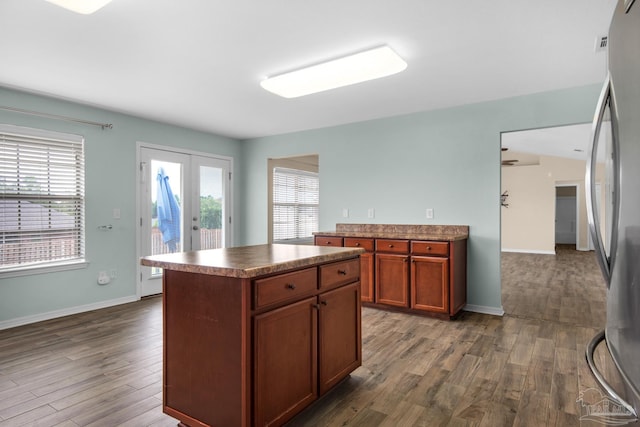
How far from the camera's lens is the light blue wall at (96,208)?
3631 mm

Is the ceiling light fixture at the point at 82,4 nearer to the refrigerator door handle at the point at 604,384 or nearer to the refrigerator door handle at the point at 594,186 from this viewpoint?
the refrigerator door handle at the point at 594,186

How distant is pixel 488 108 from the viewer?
3969 millimetres

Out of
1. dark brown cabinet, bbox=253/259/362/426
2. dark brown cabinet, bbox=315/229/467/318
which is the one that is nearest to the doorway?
dark brown cabinet, bbox=315/229/467/318

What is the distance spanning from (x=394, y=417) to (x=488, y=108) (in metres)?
3.29

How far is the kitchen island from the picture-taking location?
1.64m

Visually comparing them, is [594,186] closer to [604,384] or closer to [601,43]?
[604,384]

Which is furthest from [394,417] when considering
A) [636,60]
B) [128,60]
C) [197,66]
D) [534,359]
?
[128,60]

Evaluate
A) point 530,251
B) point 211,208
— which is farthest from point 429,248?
point 530,251

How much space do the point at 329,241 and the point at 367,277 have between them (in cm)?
62

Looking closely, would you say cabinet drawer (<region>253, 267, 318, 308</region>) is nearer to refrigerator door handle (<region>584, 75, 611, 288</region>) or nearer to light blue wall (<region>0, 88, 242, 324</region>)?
refrigerator door handle (<region>584, 75, 611, 288</region>)

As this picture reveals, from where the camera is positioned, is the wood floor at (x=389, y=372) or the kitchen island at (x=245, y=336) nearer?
the kitchen island at (x=245, y=336)

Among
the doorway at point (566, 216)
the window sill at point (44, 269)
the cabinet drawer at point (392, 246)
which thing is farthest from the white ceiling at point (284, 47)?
the doorway at point (566, 216)

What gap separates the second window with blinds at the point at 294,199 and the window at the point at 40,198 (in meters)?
3.14

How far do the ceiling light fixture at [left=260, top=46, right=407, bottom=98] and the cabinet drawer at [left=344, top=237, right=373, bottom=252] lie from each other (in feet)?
5.74
